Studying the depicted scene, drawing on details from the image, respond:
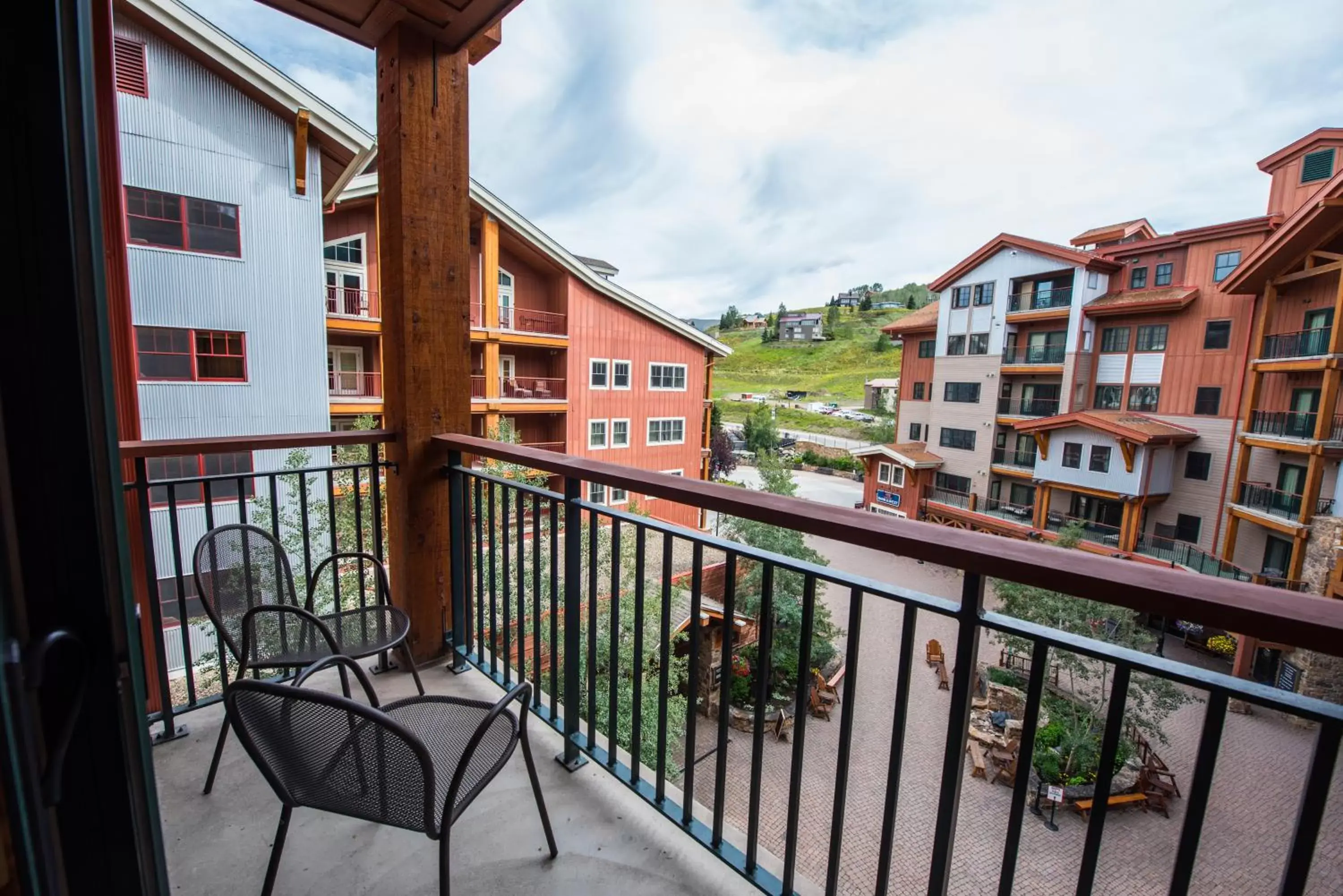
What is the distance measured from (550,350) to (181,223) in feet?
19.2

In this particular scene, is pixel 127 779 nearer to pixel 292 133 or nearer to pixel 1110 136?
pixel 1110 136

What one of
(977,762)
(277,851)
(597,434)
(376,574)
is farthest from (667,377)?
(277,851)

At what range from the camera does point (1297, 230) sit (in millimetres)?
5105

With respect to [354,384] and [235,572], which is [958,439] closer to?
[235,572]

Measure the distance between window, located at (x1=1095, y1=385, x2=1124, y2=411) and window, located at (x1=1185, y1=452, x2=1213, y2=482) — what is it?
0.96m

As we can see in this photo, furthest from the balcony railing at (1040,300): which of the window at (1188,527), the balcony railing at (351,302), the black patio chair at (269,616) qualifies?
the balcony railing at (351,302)

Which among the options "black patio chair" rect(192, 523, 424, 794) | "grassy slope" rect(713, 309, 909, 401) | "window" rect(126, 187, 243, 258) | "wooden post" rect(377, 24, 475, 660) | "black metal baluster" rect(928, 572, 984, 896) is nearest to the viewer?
"black metal baluster" rect(928, 572, 984, 896)

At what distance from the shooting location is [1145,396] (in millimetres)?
6934

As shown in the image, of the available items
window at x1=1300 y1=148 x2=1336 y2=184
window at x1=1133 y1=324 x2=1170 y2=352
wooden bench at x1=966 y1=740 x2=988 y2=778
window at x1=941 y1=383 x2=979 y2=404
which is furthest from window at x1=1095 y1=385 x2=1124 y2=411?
wooden bench at x1=966 y1=740 x2=988 y2=778

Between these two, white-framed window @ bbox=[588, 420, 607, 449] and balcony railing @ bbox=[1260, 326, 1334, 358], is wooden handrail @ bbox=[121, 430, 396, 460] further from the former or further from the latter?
white-framed window @ bbox=[588, 420, 607, 449]

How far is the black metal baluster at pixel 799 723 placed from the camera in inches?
42.5

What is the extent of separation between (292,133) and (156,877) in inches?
346

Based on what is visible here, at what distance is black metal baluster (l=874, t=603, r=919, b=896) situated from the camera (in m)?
0.98

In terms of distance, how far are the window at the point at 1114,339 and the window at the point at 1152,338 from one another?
0.13 metres
